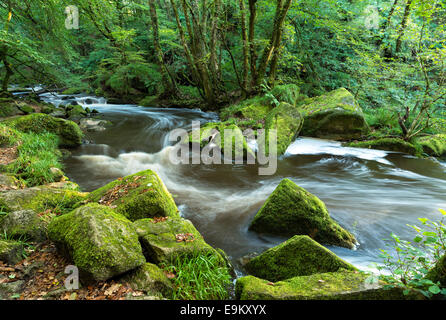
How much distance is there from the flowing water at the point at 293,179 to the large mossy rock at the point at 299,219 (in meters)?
0.18

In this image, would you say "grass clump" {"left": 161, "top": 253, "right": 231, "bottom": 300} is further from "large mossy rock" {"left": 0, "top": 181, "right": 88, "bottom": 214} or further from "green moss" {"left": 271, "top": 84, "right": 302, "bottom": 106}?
"green moss" {"left": 271, "top": 84, "right": 302, "bottom": 106}

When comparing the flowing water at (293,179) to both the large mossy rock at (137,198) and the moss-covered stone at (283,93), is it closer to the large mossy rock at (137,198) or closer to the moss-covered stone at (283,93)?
the large mossy rock at (137,198)

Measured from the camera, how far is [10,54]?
9008 mm

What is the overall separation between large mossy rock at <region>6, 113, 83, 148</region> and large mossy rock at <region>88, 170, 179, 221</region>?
17.7 ft

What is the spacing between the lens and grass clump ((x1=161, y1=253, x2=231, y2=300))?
2482 mm

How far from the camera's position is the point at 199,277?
2.60m

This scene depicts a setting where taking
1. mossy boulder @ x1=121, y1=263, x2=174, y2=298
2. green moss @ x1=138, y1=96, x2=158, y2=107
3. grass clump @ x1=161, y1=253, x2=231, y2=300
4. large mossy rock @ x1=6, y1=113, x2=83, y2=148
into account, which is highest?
green moss @ x1=138, y1=96, x2=158, y2=107

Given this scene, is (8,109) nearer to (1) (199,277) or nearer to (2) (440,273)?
(1) (199,277)

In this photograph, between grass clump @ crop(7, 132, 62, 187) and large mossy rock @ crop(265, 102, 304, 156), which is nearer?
grass clump @ crop(7, 132, 62, 187)

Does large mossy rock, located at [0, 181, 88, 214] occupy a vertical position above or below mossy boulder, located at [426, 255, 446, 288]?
below

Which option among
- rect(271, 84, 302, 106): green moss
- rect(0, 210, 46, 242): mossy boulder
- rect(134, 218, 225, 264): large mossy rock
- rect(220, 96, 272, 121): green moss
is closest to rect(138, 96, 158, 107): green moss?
rect(220, 96, 272, 121): green moss
